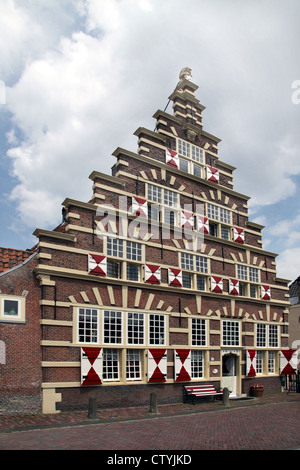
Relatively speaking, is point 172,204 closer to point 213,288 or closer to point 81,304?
point 213,288

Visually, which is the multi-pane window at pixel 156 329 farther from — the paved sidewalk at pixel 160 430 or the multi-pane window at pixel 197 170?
the multi-pane window at pixel 197 170

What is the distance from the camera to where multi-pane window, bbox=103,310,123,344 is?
17.4m

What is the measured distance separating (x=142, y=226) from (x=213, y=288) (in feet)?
18.2

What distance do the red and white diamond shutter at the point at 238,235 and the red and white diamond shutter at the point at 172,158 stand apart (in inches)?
221

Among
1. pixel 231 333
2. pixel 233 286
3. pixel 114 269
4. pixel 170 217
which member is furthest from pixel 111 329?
pixel 233 286

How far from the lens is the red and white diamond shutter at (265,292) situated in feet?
82.0

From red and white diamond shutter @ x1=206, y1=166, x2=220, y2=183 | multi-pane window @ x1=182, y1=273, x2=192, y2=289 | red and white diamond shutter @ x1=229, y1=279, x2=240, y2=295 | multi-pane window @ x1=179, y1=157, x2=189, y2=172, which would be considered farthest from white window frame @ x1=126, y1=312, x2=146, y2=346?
red and white diamond shutter @ x1=206, y1=166, x2=220, y2=183

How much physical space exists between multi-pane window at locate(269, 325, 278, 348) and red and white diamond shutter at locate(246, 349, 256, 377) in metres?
2.12

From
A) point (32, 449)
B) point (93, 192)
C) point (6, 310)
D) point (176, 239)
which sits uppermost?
point (93, 192)

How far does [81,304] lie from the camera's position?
16844mm

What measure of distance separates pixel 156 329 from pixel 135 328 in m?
1.26

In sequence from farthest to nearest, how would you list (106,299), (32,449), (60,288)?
(106,299), (60,288), (32,449)

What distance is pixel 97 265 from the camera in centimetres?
1759

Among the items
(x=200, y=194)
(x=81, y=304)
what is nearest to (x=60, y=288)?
(x=81, y=304)
